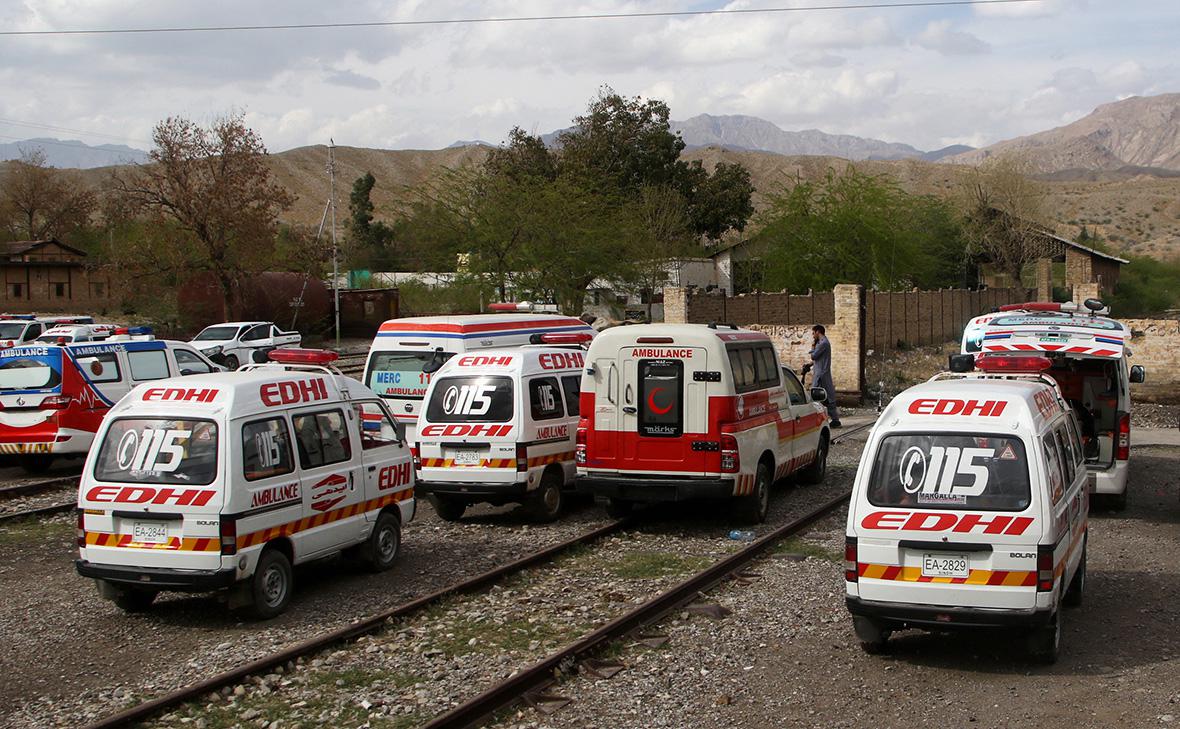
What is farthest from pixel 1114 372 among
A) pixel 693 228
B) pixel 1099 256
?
pixel 693 228

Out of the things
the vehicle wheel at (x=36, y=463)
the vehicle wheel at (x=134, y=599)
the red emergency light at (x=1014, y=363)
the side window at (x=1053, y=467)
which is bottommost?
the vehicle wheel at (x=134, y=599)

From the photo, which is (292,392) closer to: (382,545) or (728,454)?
(382,545)

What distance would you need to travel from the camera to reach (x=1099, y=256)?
60969mm

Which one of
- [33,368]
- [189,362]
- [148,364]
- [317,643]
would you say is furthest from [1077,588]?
[189,362]

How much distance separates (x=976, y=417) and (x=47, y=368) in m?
14.9

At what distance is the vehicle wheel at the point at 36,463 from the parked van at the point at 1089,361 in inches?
567

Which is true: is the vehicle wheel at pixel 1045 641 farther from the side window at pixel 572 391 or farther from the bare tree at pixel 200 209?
the bare tree at pixel 200 209

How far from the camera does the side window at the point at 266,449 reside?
33.1 ft

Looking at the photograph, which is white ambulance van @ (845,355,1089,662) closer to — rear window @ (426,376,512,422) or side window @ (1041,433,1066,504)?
side window @ (1041,433,1066,504)

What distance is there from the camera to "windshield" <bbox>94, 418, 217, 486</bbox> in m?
9.88

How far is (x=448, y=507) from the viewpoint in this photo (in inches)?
597

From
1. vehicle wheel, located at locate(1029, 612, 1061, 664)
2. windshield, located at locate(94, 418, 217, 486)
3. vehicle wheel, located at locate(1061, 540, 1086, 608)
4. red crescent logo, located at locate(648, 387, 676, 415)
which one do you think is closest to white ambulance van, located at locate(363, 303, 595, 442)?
red crescent logo, located at locate(648, 387, 676, 415)

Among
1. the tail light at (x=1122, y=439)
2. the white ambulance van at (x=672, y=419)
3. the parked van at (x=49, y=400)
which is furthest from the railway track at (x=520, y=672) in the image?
the parked van at (x=49, y=400)

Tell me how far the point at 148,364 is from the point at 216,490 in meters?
11.4
